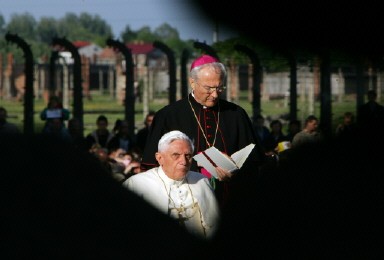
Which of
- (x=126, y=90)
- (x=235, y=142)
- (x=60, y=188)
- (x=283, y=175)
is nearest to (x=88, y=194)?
(x=60, y=188)

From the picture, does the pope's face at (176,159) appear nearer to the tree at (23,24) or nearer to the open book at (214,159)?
the open book at (214,159)

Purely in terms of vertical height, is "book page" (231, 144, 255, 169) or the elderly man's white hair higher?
the elderly man's white hair

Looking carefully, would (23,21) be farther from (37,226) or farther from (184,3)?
(37,226)

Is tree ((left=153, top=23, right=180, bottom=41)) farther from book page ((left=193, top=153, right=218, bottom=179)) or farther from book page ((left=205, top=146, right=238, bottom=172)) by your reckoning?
A: book page ((left=193, top=153, right=218, bottom=179))

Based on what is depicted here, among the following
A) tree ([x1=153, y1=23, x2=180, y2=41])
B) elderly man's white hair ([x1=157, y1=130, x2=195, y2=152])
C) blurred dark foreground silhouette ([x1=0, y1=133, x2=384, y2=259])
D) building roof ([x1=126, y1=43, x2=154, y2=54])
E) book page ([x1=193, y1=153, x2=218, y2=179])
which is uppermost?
building roof ([x1=126, y1=43, x2=154, y2=54])

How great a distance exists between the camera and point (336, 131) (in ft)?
1.80

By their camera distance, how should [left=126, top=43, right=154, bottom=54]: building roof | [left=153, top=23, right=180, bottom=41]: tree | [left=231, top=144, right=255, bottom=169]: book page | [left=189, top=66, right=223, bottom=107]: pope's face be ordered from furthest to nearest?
[left=189, top=66, right=223, bottom=107]: pope's face → [left=231, top=144, right=255, bottom=169]: book page → [left=126, top=43, right=154, bottom=54]: building roof → [left=153, top=23, right=180, bottom=41]: tree

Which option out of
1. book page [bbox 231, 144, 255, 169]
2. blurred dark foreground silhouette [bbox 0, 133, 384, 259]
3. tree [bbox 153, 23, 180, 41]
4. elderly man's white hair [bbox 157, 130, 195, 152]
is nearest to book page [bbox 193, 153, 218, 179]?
book page [bbox 231, 144, 255, 169]

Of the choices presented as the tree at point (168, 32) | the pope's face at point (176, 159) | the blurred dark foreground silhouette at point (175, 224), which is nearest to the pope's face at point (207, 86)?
the pope's face at point (176, 159)

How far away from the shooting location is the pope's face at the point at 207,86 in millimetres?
5016

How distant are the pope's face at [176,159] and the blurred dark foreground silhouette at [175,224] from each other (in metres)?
3.74

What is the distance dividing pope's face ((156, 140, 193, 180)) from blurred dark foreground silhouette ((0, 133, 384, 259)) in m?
3.74

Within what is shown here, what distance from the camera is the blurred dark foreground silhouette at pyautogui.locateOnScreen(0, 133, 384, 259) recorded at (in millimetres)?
456

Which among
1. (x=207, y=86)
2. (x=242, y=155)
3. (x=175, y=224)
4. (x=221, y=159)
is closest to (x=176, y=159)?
(x=221, y=159)
